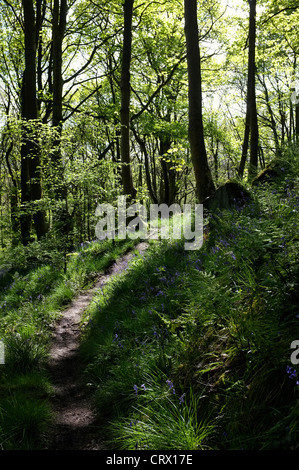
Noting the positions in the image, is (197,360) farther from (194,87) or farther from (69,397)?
(194,87)

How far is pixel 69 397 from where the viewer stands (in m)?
3.94

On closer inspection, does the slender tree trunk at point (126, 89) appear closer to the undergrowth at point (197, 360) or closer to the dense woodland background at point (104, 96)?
the dense woodland background at point (104, 96)

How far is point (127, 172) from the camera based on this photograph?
11.4 metres

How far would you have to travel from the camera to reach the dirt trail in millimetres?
3133

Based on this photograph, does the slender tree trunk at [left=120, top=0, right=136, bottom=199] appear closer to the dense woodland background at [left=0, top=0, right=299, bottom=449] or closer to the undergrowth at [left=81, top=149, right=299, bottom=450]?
the dense woodland background at [left=0, top=0, right=299, bottom=449]

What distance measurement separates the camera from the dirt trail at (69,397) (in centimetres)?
313

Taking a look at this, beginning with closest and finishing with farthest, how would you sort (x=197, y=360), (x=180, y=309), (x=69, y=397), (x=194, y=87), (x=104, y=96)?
(x=197, y=360) < (x=69, y=397) < (x=180, y=309) < (x=194, y=87) < (x=104, y=96)

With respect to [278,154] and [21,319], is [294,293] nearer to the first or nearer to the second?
[21,319]

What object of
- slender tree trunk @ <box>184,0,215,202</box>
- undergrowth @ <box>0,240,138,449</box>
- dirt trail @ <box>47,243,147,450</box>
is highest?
slender tree trunk @ <box>184,0,215,202</box>

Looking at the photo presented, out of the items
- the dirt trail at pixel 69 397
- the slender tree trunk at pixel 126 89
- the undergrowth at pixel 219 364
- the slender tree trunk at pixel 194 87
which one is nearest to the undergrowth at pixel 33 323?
the dirt trail at pixel 69 397

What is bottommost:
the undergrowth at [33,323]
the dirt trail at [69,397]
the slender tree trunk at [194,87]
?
the dirt trail at [69,397]

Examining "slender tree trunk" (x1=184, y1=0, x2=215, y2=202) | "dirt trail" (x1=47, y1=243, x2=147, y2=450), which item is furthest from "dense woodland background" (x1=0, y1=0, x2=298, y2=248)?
"dirt trail" (x1=47, y1=243, x2=147, y2=450)

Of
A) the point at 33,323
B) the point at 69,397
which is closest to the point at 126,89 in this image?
the point at 33,323

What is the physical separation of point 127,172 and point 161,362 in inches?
346
